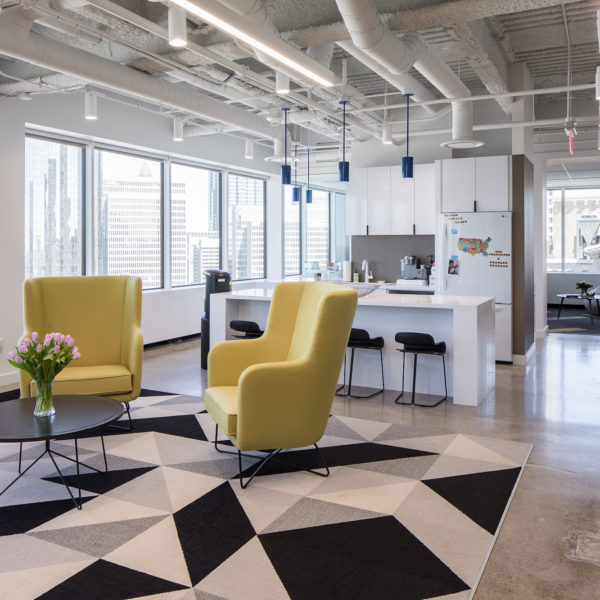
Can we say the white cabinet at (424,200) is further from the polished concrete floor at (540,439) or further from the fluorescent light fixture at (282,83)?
the fluorescent light fixture at (282,83)

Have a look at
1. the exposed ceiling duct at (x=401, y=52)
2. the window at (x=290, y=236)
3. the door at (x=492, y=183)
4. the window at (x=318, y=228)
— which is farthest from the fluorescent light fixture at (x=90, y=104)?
the window at (x=318, y=228)

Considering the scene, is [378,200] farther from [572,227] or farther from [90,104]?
[572,227]

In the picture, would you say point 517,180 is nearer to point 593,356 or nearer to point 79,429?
point 593,356

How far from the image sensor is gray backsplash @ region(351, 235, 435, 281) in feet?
30.1

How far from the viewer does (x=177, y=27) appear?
4.14 metres

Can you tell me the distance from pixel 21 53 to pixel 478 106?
604 cm

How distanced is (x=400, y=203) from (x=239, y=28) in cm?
527

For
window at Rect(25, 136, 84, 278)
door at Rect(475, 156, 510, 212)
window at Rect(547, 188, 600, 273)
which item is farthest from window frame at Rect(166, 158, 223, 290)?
window at Rect(547, 188, 600, 273)

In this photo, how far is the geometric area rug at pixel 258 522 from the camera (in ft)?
8.31

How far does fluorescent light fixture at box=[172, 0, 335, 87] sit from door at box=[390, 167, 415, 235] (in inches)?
159

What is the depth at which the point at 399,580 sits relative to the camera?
2557mm

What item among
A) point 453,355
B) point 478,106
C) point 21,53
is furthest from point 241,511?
point 478,106

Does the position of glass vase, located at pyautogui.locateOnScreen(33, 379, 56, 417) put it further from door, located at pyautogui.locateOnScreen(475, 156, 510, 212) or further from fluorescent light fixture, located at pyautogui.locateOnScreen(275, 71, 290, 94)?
door, located at pyautogui.locateOnScreen(475, 156, 510, 212)

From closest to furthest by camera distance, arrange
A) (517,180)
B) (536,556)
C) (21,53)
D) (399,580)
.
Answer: (399,580) < (536,556) < (21,53) < (517,180)
